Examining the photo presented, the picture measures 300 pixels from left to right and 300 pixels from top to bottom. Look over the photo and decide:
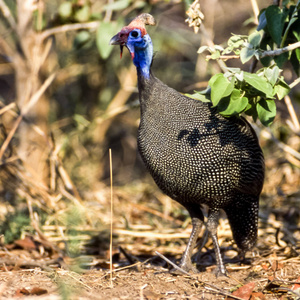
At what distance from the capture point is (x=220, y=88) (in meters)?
2.47

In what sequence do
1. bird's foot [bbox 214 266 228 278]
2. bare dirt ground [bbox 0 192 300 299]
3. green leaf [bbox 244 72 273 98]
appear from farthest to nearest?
bird's foot [bbox 214 266 228 278] < bare dirt ground [bbox 0 192 300 299] < green leaf [bbox 244 72 273 98]

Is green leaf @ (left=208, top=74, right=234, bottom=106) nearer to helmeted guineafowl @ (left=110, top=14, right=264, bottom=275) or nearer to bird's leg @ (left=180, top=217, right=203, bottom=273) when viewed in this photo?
→ helmeted guineafowl @ (left=110, top=14, right=264, bottom=275)

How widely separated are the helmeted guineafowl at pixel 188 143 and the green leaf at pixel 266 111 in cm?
28

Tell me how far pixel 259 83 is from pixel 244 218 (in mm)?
1045


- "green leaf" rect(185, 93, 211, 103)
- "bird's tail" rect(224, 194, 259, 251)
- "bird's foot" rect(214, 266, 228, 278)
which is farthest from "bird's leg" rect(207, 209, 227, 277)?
"green leaf" rect(185, 93, 211, 103)

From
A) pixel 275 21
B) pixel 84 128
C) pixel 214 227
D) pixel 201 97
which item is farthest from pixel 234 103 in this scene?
pixel 84 128

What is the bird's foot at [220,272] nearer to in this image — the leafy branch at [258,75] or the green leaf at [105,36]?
the leafy branch at [258,75]

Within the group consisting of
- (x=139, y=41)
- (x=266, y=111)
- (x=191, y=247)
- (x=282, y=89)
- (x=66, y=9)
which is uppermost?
(x=66, y=9)

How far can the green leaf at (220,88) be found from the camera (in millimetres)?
2447

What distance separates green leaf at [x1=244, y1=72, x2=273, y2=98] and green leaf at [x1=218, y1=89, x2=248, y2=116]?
12 cm

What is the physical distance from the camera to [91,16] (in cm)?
423

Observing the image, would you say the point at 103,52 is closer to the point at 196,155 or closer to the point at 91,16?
the point at 91,16

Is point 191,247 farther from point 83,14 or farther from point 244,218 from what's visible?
point 83,14

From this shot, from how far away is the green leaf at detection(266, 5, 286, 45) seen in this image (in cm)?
275
